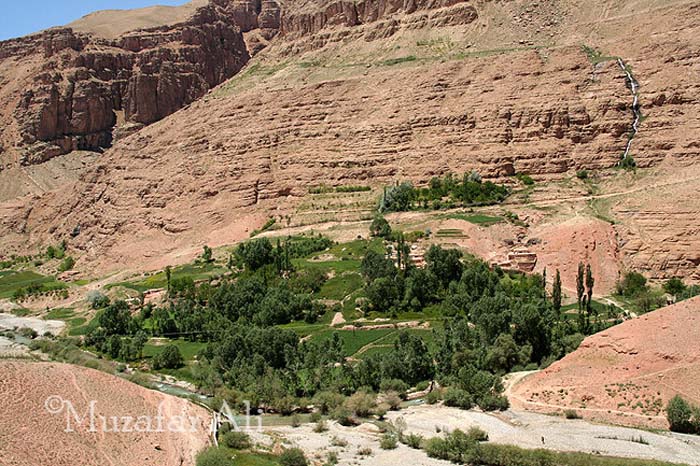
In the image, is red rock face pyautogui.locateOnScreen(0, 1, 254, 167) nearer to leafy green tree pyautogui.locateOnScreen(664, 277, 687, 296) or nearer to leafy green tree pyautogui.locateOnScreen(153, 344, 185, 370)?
leafy green tree pyautogui.locateOnScreen(153, 344, 185, 370)

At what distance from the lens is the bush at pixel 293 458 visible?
75.2 feet

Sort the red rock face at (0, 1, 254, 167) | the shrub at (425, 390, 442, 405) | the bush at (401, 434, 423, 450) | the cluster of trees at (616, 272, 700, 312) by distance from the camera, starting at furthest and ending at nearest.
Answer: the red rock face at (0, 1, 254, 167) < the cluster of trees at (616, 272, 700, 312) < the shrub at (425, 390, 442, 405) < the bush at (401, 434, 423, 450)

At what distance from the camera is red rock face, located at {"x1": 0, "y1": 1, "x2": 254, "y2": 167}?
319ft

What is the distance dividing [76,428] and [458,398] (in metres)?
14.2

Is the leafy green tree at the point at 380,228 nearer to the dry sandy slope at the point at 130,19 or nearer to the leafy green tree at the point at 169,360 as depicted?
the leafy green tree at the point at 169,360

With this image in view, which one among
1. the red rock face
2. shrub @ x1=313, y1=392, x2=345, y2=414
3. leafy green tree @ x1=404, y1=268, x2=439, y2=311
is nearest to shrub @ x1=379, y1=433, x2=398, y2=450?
shrub @ x1=313, y1=392, x2=345, y2=414

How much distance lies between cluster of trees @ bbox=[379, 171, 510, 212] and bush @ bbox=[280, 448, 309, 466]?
31.5 meters

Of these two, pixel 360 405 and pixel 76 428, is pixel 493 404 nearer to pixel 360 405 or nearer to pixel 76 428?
pixel 360 405

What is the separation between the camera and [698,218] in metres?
43.1

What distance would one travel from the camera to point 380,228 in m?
50.0

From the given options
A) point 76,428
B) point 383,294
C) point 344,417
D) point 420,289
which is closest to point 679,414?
point 344,417

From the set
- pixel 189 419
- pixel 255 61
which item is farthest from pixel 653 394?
pixel 255 61

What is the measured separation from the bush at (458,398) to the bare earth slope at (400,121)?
27865mm

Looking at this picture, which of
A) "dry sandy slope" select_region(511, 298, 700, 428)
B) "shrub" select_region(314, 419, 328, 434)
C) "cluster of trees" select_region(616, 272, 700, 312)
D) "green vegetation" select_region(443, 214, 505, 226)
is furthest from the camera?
"green vegetation" select_region(443, 214, 505, 226)
